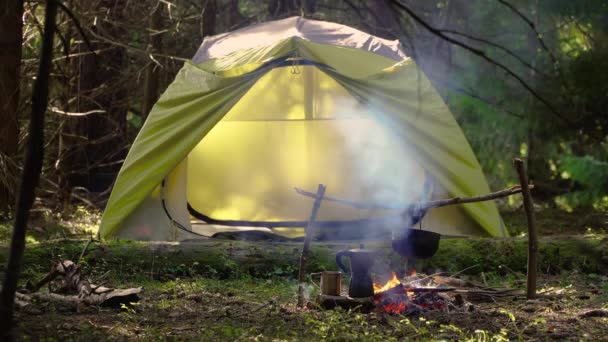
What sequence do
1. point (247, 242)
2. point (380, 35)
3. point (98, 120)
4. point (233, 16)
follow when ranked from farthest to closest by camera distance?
point (233, 16) < point (380, 35) < point (98, 120) < point (247, 242)

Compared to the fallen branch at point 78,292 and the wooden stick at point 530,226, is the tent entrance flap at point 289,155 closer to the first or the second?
the wooden stick at point 530,226

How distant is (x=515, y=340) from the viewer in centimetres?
365

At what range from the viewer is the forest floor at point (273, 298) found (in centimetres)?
367

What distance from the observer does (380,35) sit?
33.1ft

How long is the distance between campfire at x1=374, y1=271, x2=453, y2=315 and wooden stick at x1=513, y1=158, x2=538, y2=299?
492 millimetres

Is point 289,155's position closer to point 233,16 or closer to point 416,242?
point 233,16

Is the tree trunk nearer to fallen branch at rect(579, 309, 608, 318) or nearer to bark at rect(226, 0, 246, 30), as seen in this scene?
bark at rect(226, 0, 246, 30)

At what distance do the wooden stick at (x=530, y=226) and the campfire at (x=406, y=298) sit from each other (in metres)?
0.49

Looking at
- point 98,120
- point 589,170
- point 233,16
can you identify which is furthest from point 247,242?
point 233,16

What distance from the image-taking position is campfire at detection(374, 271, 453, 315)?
4157 millimetres

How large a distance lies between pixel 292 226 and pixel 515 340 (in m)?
4.19

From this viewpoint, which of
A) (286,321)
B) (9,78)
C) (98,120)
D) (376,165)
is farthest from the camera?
(98,120)

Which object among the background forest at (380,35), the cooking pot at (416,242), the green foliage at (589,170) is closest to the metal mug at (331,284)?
the cooking pot at (416,242)

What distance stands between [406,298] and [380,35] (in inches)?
249
